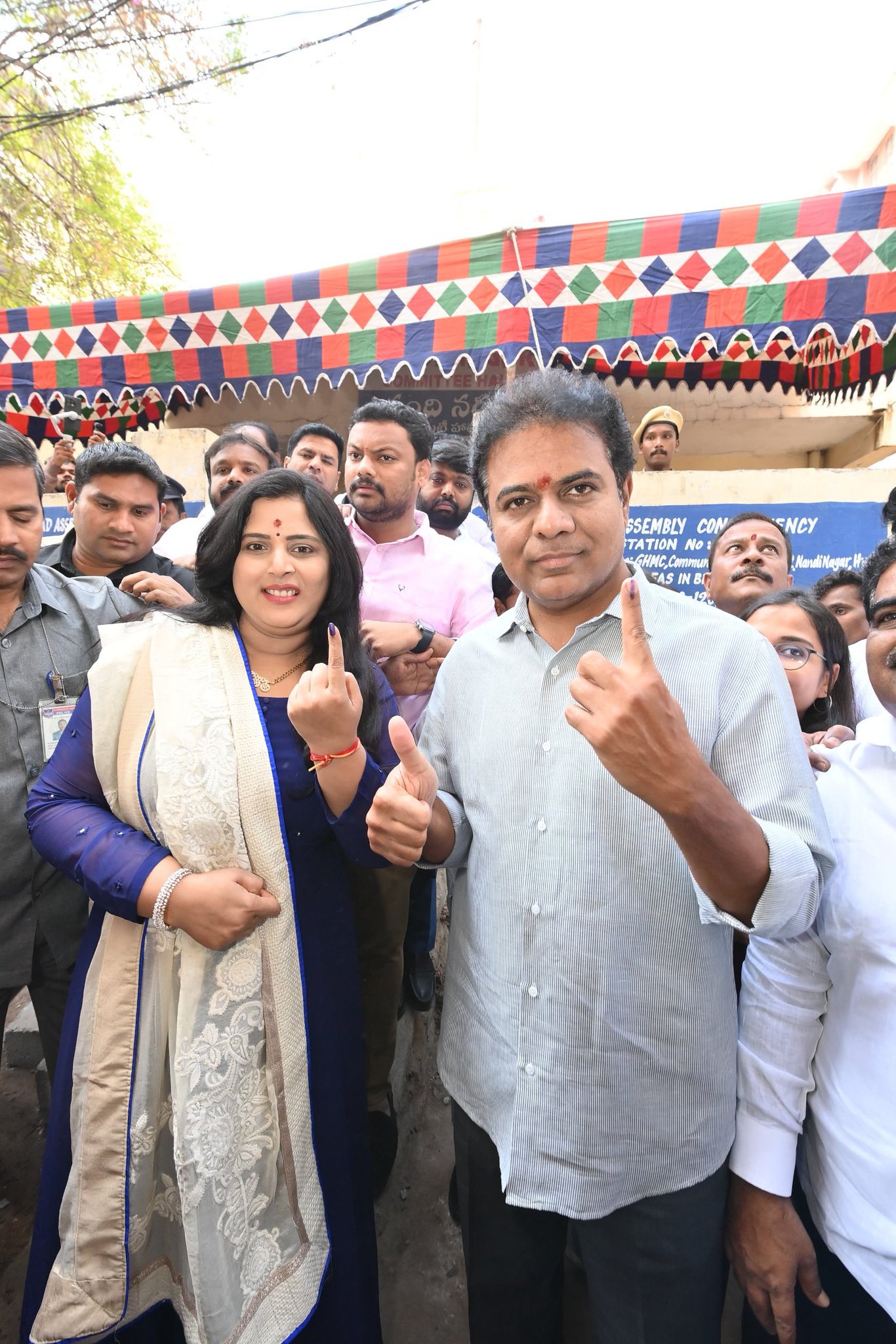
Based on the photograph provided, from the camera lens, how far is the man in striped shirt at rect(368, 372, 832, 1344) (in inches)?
42.4

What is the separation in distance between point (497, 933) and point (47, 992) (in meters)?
1.42

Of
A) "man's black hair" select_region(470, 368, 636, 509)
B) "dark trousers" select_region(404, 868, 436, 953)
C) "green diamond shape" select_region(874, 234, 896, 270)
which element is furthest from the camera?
"green diamond shape" select_region(874, 234, 896, 270)

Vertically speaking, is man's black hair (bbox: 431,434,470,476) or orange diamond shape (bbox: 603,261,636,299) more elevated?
orange diamond shape (bbox: 603,261,636,299)

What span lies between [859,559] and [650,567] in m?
1.27

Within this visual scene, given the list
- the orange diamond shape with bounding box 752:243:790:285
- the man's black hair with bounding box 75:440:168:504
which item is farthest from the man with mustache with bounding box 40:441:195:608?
the orange diamond shape with bounding box 752:243:790:285

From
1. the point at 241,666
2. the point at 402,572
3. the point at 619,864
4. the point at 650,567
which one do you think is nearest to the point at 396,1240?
the point at 619,864

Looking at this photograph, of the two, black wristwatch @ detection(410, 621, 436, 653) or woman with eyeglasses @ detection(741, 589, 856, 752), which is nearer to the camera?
woman with eyeglasses @ detection(741, 589, 856, 752)

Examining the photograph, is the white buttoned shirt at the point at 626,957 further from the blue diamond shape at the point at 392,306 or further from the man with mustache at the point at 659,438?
the man with mustache at the point at 659,438

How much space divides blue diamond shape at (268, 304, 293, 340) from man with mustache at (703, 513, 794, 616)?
3391mm

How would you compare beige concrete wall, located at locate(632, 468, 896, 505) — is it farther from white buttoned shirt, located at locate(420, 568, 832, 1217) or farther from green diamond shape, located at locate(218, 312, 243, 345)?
white buttoned shirt, located at locate(420, 568, 832, 1217)

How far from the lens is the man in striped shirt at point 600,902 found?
1.08 meters

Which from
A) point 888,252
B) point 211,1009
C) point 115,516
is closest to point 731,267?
point 888,252

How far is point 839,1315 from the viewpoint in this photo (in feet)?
4.05

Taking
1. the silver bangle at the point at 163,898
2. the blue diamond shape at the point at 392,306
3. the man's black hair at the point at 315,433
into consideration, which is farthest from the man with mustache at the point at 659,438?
the silver bangle at the point at 163,898
